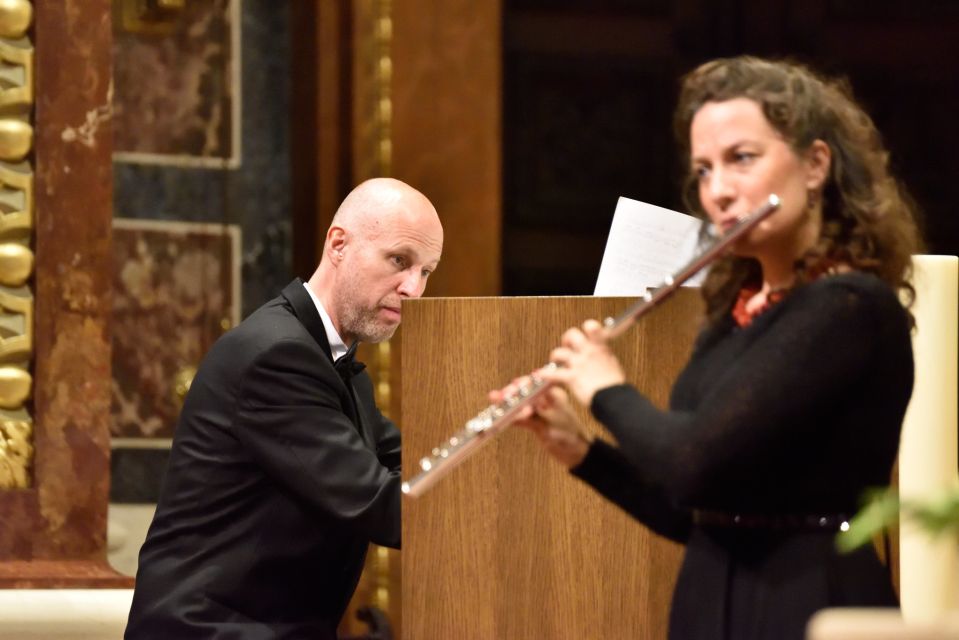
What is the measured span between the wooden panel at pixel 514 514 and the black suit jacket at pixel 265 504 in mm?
241

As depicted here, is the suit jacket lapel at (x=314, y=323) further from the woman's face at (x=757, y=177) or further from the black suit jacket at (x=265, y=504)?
the woman's face at (x=757, y=177)

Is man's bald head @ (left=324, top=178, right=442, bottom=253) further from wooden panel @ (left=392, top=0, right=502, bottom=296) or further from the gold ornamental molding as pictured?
wooden panel @ (left=392, top=0, right=502, bottom=296)

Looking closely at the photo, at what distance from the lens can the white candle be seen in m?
2.56

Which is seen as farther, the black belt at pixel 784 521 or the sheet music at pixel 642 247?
the sheet music at pixel 642 247

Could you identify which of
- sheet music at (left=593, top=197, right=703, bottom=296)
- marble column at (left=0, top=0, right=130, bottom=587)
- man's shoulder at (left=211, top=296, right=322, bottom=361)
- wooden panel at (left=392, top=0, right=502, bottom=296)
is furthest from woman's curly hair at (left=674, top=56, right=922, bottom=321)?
wooden panel at (left=392, top=0, right=502, bottom=296)

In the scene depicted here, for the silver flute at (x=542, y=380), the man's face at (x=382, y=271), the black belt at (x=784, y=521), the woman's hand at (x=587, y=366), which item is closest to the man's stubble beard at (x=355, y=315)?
the man's face at (x=382, y=271)

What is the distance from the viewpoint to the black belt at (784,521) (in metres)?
1.78

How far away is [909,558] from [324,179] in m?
1.98

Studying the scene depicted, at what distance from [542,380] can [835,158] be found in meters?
0.45

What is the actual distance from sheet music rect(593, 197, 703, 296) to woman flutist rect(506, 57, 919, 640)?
56cm

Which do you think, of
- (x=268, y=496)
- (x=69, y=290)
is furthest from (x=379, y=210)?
(x=69, y=290)

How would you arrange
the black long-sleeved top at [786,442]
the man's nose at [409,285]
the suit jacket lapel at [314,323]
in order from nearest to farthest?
1. the black long-sleeved top at [786,442]
2. the suit jacket lapel at [314,323]
3. the man's nose at [409,285]

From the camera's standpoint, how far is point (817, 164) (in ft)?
6.19

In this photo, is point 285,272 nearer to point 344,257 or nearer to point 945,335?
point 344,257
